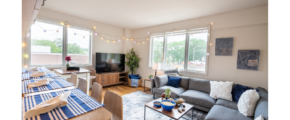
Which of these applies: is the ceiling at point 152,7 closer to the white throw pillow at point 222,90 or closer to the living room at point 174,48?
the living room at point 174,48

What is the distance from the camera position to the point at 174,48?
390cm

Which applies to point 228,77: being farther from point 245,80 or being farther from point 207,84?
point 207,84

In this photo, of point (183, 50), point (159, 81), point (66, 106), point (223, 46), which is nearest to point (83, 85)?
point (66, 106)

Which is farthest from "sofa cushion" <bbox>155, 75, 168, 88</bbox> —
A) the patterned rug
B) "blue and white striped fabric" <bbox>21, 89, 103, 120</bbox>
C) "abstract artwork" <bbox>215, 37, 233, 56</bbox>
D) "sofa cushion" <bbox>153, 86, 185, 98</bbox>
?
"blue and white striped fabric" <bbox>21, 89, 103, 120</bbox>

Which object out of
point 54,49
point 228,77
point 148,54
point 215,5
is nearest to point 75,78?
point 54,49

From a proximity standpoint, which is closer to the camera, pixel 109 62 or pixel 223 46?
pixel 223 46

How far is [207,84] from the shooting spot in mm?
2826

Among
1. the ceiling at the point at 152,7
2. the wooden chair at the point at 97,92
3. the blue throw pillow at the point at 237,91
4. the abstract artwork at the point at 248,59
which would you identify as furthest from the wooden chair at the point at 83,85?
the abstract artwork at the point at 248,59

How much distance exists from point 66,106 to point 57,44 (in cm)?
309

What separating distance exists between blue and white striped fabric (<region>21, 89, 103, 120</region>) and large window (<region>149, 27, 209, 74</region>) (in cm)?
300

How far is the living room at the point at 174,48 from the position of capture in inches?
93.6

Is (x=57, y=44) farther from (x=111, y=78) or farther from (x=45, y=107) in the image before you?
(x=45, y=107)
